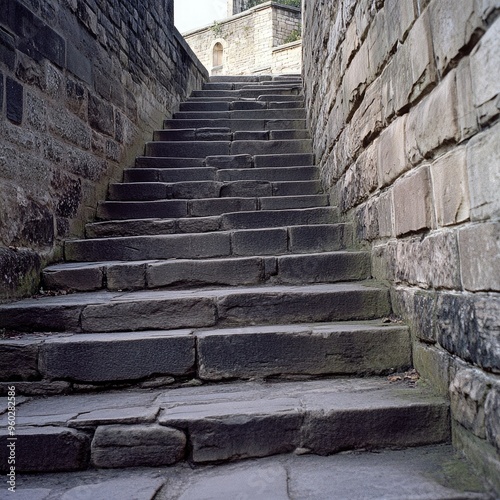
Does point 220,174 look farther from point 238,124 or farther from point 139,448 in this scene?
point 139,448

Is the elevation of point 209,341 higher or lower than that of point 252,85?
lower

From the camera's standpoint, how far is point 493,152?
1.34 meters

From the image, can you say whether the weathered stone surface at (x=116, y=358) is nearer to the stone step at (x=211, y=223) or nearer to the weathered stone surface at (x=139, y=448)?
the weathered stone surface at (x=139, y=448)

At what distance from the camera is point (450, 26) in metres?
1.55

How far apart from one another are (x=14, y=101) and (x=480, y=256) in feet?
9.78

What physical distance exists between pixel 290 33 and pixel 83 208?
17397 mm

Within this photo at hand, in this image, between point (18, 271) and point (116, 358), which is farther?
point (18, 271)

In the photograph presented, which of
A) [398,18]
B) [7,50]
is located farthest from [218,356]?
→ [7,50]

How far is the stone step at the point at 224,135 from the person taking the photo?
18.2ft

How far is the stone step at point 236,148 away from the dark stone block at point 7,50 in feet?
8.12

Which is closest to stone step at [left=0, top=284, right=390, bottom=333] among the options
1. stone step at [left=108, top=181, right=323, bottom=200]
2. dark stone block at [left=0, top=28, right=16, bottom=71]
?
dark stone block at [left=0, top=28, right=16, bottom=71]

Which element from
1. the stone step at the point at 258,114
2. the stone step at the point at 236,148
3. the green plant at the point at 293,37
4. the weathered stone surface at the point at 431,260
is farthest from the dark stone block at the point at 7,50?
the green plant at the point at 293,37

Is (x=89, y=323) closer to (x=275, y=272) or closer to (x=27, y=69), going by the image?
(x=275, y=272)

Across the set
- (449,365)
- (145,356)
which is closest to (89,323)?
(145,356)
